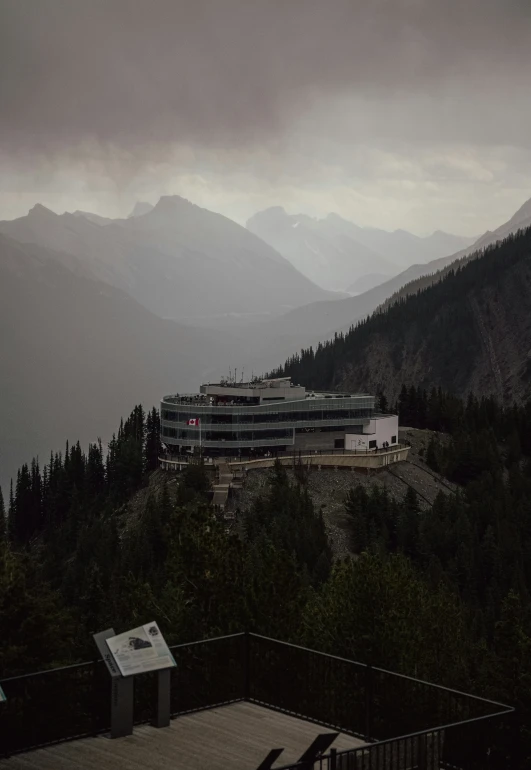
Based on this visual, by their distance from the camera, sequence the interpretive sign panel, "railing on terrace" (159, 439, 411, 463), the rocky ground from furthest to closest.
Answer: "railing on terrace" (159, 439, 411, 463)
the rocky ground
the interpretive sign panel

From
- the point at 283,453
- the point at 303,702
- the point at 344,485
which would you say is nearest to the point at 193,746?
the point at 303,702

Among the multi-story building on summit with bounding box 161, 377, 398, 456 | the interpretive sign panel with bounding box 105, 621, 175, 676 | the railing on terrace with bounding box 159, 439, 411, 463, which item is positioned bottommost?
the interpretive sign panel with bounding box 105, 621, 175, 676

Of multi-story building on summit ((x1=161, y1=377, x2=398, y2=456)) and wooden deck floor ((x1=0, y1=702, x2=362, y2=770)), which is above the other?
multi-story building on summit ((x1=161, y1=377, x2=398, y2=456))

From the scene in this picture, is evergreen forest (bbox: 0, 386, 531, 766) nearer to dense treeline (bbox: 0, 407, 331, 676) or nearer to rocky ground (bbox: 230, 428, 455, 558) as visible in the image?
dense treeline (bbox: 0, 407, 331, 676)

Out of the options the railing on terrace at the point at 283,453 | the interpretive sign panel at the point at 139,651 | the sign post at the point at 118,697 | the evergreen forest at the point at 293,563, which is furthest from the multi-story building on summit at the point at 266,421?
the sign post at the point at 118,697

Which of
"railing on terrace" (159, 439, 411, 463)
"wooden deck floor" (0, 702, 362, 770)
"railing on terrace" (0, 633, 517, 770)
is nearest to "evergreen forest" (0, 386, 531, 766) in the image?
"railing on terrace" (159, 439, 411, 463)

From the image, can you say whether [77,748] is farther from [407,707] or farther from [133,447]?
[133,447]
